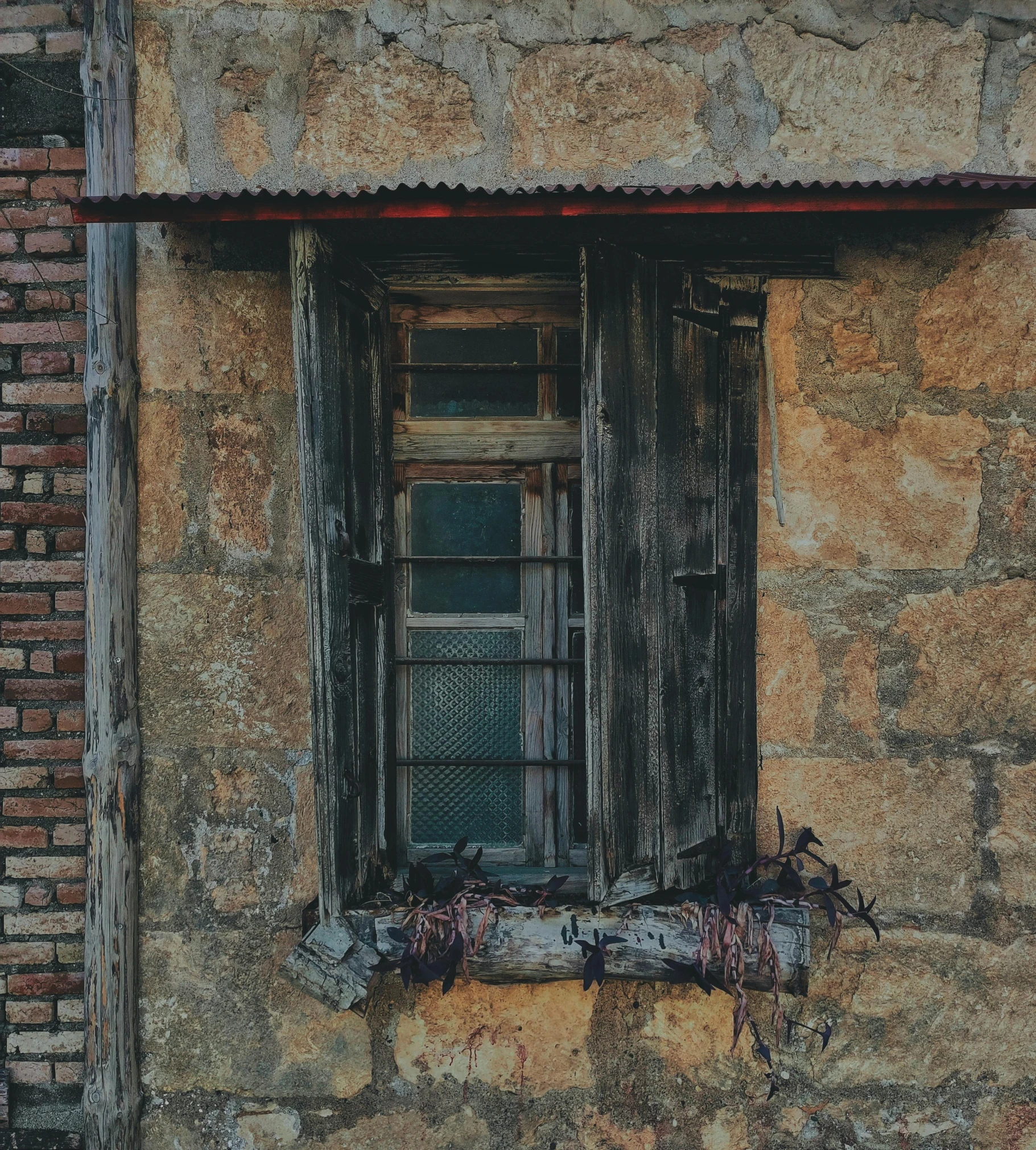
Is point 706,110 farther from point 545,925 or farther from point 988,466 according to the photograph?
point 545,925

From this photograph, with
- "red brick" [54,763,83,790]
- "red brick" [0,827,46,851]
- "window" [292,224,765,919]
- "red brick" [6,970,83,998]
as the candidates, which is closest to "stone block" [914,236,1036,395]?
"window" [292,224,765,919]

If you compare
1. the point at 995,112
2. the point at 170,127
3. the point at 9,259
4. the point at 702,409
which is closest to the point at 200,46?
the point at 170,127

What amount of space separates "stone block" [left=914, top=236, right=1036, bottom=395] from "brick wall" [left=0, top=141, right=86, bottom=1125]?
2.37m

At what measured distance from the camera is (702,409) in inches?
95.2

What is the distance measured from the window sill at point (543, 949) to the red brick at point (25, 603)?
118 cm

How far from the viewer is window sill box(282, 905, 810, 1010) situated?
2.30 metres

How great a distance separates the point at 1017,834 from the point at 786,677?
0.75 metres

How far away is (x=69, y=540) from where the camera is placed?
2.59 m

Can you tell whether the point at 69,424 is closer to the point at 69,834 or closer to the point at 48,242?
the point at 48,242

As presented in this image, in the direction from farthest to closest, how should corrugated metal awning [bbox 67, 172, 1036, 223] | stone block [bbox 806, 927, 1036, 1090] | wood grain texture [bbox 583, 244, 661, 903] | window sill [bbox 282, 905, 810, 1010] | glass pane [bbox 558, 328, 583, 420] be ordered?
glass pane [bbox 558, 328, 583, 420]
stone block [bbox 806, 927, 1036, 1090]
window sill [bbox 282, 905, 810, 1010]
wood grain texture [bbox 583, 244, 661, 903]
corrugated metal awning [bbox 67, 172, 1036, 223]

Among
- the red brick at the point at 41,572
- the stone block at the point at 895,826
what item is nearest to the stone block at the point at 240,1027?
the red brick at the point at 41,572

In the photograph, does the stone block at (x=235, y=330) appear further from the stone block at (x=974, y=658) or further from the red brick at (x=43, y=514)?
the stone block at (x=974, y=658)

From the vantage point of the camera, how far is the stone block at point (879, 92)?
2.52 metres

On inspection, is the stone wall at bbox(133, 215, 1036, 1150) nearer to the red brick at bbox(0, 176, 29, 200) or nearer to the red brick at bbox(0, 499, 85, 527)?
the red brick at bbox(0, 499, 85, 527)
